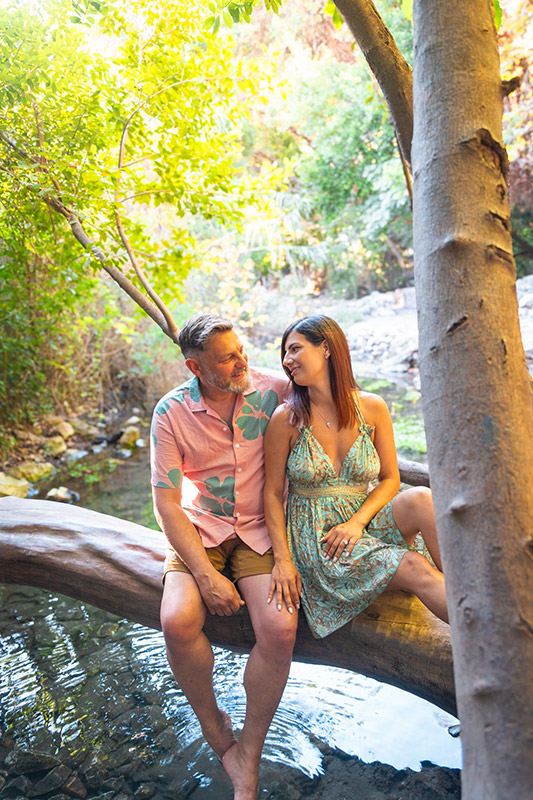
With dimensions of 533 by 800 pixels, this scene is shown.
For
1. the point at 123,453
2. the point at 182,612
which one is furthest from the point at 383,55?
the point at 123,453

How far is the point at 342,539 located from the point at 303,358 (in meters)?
0.66

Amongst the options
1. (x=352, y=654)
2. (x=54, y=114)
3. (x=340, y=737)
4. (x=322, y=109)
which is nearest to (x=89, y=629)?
(x=340, y=737)

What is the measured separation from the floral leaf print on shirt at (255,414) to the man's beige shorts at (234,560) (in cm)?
42

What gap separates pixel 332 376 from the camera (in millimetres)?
2381

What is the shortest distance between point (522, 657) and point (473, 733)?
5.3 inches

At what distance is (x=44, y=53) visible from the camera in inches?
110

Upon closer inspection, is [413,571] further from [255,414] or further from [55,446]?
[55,446]

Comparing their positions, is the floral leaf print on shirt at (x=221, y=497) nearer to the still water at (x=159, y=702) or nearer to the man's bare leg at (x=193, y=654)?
the man's bare leg at (x=193, y=654)

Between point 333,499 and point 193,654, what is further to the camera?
point 333,499

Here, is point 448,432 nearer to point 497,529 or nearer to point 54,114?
point 497,529

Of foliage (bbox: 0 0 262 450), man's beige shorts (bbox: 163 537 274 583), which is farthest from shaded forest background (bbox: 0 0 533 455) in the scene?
man's beige shorts (bbox: 163 537 274 583)

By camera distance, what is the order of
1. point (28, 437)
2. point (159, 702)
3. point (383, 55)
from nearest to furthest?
point (383, 55) < point (159, 702) < point (28, 437)

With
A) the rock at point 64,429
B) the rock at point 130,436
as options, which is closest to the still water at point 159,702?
the rock at point 64,429

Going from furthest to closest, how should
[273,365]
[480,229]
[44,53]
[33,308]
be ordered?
1. [273,365]
2. [33,308]
3. [44,53]
4. [480,229]
